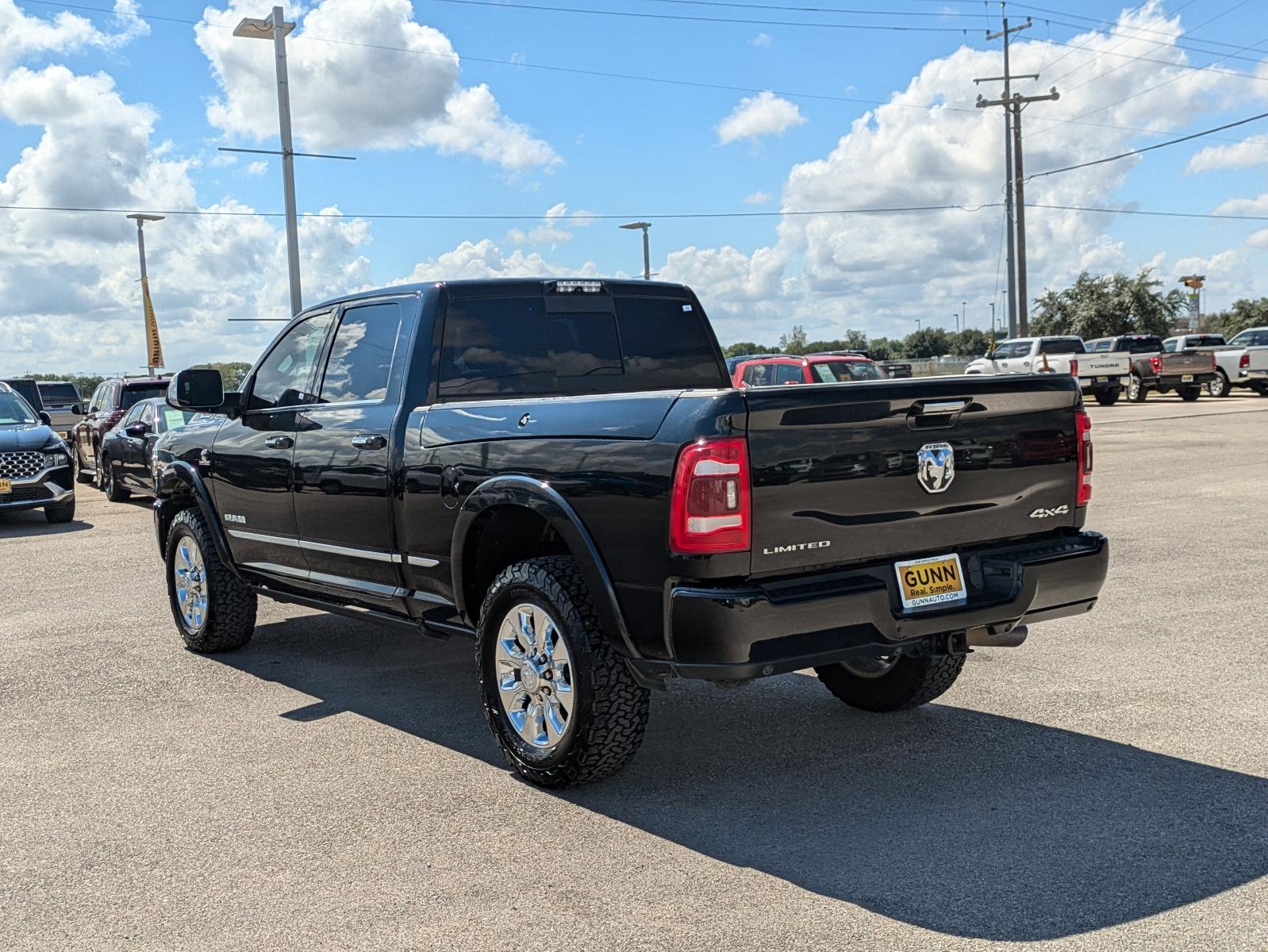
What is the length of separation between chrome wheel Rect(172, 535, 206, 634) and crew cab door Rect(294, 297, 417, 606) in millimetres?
1406

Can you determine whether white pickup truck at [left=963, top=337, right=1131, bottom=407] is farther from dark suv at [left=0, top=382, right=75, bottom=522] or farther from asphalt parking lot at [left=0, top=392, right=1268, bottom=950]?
asphalt parking lot at [left=0, top=392, right=1268, bottom=950]

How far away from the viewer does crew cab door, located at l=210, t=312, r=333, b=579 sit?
645cm

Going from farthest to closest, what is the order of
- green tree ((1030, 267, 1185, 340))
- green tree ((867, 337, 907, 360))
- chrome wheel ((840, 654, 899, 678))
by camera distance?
green tree ((867, 337, 907, 360)) < green tree ((1030, 267, 1185, 340)) < chrome wheel ((840, 654, 899, 678))

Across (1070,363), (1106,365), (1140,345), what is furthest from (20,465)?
(1140,345)

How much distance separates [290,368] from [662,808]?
3.38 m

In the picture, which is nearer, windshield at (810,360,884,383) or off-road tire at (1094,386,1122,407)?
windshield at (810,360,884,383)

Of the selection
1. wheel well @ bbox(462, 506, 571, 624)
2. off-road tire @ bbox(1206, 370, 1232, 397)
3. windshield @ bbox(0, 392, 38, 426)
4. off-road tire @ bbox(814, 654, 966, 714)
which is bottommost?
off-road tire @ bbox(814, 654, 966, 714)

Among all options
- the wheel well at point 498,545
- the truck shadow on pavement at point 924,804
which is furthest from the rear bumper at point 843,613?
the wheel well at point 498,545

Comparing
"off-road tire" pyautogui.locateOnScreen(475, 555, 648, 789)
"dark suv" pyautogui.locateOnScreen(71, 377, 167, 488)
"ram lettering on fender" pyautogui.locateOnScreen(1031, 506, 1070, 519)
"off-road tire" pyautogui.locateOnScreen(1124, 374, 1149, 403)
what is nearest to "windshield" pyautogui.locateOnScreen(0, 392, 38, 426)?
"dark suv" pyautogui.locateOnScreen(71, 377, 167, 488)

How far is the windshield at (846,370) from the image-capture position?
23375 mm

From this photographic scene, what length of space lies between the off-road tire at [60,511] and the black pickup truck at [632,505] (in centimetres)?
979

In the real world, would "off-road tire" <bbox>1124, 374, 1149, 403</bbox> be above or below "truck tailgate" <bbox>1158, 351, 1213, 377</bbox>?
below

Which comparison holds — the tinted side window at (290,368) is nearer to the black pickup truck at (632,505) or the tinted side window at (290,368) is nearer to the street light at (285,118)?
the black pickup truck at (632,505)

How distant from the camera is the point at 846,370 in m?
23.9
